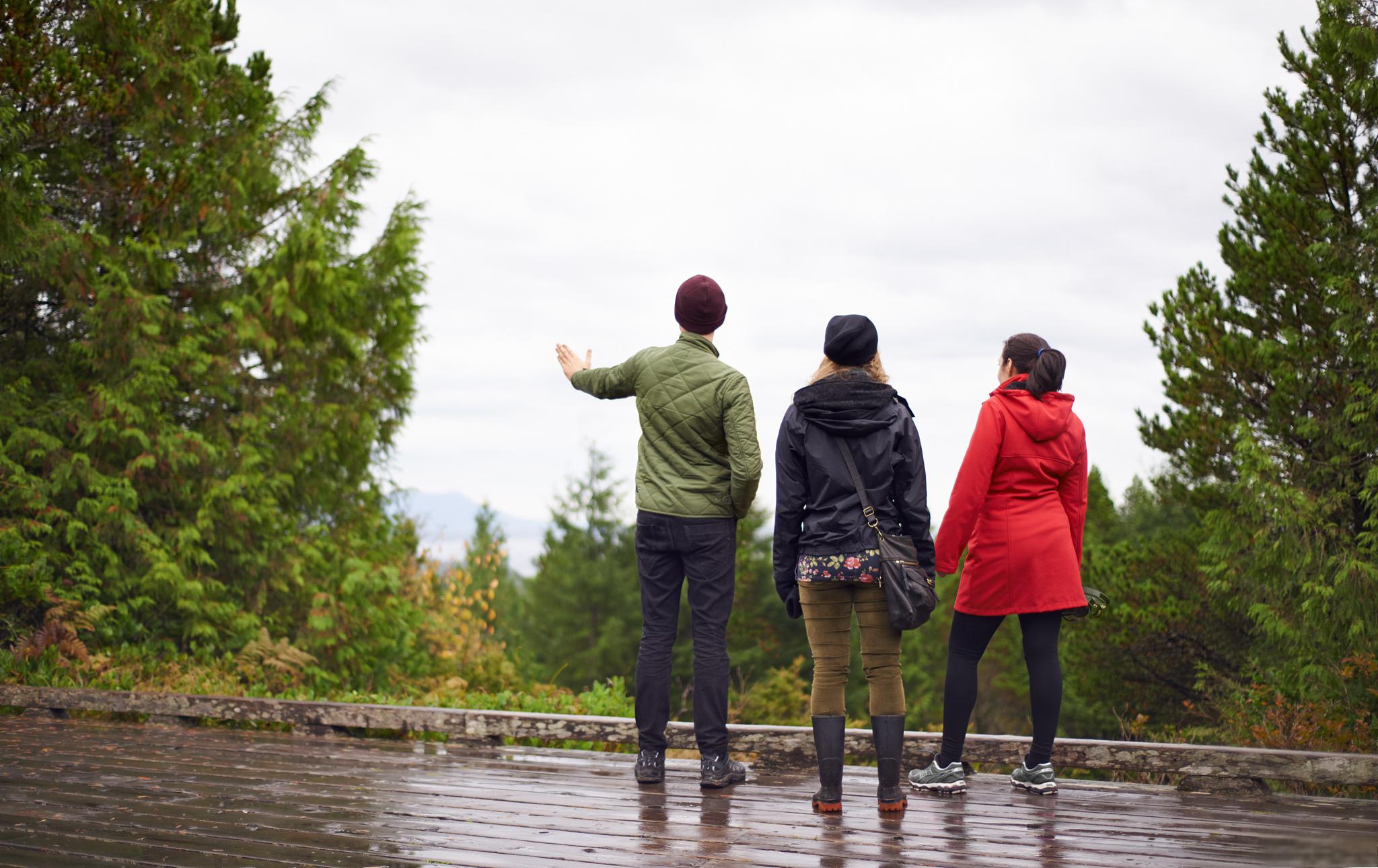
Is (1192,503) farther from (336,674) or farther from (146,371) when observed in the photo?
(146,371)

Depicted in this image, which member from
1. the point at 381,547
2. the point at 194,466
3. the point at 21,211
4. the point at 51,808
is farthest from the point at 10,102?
the point at 51,808

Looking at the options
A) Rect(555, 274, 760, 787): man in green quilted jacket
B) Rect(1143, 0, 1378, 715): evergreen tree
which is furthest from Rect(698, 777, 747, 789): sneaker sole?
Rect(1143, 0, 1378, 715): evergreen tree

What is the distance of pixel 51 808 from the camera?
4.33 metres

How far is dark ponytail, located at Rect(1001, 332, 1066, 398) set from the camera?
15.9ft

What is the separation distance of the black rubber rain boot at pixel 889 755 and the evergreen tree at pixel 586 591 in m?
35.0

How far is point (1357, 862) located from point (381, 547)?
13.3 m

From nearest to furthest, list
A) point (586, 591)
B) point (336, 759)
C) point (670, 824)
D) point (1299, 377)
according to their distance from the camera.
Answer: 1. point (670, 824)
2. point (336, 759)
3. point (1299, 377)
4. point (586, 591)

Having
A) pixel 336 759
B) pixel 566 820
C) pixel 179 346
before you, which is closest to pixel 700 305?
pixel 566 820

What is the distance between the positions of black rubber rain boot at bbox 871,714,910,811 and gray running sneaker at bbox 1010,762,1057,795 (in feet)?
2.68

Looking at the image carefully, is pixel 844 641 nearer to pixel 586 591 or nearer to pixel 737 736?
pixel 737 736

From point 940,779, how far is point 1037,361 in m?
1.93

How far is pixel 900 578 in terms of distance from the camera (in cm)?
426

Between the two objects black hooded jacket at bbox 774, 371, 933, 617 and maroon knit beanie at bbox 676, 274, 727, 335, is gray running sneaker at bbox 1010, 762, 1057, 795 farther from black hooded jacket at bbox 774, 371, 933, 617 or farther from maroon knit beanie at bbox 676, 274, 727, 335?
maroon knit beanie at bbox 676, 274, 727, 335

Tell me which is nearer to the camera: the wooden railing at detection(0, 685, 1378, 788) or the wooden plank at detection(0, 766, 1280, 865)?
the wooden plank at detection(0, 766, 1280, 865)
